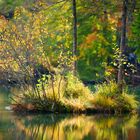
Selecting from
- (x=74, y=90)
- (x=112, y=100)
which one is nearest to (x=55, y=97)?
(x=74, y=90)

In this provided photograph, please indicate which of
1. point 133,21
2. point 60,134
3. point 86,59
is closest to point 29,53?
point 60,134

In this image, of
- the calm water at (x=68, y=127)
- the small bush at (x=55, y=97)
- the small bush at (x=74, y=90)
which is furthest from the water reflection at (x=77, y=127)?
the small bush at (x=74, y=90)

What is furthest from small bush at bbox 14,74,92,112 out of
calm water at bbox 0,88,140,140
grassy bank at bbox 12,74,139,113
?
calm water at bbox 0,88,140,140

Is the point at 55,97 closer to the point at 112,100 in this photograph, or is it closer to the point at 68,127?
the point at 112,100

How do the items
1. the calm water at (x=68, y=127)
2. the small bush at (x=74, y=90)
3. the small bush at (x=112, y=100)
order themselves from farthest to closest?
the small bush at (x=74, y=90), the small bush at (x=112, y=100), the calm water at (x=68, y=127)

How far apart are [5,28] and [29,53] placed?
1360 mm

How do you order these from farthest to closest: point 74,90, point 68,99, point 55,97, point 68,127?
point 74,90, point 68,99, point 55,97, point 68,127

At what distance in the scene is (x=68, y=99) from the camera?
19672mm

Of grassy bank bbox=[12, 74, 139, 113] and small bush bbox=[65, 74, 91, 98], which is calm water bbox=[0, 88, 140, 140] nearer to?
grassy bank bbox=[12, 74, 139, 113]

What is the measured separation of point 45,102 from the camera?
19.5 metres

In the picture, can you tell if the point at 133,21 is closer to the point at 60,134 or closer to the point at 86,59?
the point at 86,59

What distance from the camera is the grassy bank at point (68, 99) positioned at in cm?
1945

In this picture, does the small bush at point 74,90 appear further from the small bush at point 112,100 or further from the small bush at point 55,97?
the small bush at point 112,100

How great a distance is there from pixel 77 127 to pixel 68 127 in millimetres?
283
